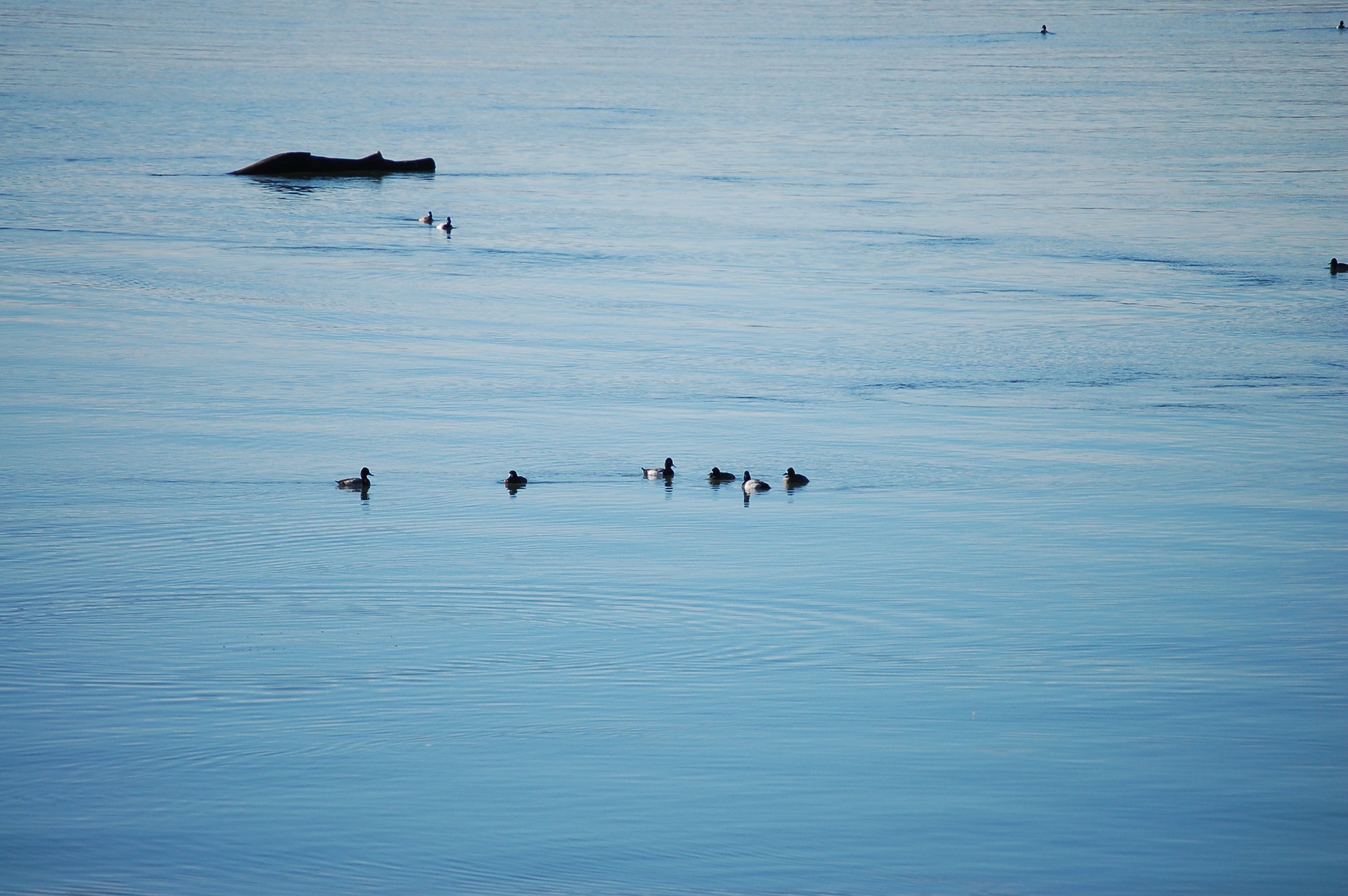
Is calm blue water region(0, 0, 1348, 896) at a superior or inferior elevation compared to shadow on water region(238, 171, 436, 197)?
inferior

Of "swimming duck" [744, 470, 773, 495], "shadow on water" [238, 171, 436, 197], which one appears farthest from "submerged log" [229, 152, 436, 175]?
"swimming duck" [744, 470, 773, 495]

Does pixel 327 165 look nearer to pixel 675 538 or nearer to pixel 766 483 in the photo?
pixel 766 483

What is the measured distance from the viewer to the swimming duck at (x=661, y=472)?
19.5 m

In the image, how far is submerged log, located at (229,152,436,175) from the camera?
4675 cm

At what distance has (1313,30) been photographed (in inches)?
3991

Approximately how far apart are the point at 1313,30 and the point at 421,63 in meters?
56.7

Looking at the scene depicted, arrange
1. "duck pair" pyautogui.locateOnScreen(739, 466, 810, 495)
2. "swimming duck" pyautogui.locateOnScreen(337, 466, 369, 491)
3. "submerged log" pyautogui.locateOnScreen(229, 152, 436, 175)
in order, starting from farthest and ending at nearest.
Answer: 1. "submerged log" pyautogui.locateOnScreen(229, 152, 436, 175)
2. "duck pair" pyautogui.locateOnScreen(739, 466, 810, 495)
3. "swimming duck" pyautogui.locateOnScreen(337, 466, 369, 491)

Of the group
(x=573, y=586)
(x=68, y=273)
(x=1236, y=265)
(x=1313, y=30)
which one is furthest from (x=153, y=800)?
(x=1313, y=30)

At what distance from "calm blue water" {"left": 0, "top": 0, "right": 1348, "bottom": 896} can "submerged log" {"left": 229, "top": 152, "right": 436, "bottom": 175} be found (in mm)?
1456

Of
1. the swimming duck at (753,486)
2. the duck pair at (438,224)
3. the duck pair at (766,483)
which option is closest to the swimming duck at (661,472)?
the duck pair at (766,483)

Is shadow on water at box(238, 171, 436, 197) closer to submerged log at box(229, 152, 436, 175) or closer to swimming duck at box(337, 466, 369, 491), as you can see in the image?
submerged log at box(229, 152, 436, 175)

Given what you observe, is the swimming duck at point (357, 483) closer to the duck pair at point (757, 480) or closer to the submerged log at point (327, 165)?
the duck pair at point (757, 480)

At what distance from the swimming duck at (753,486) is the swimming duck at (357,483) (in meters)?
4.52

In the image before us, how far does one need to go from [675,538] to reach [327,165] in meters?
33.1
